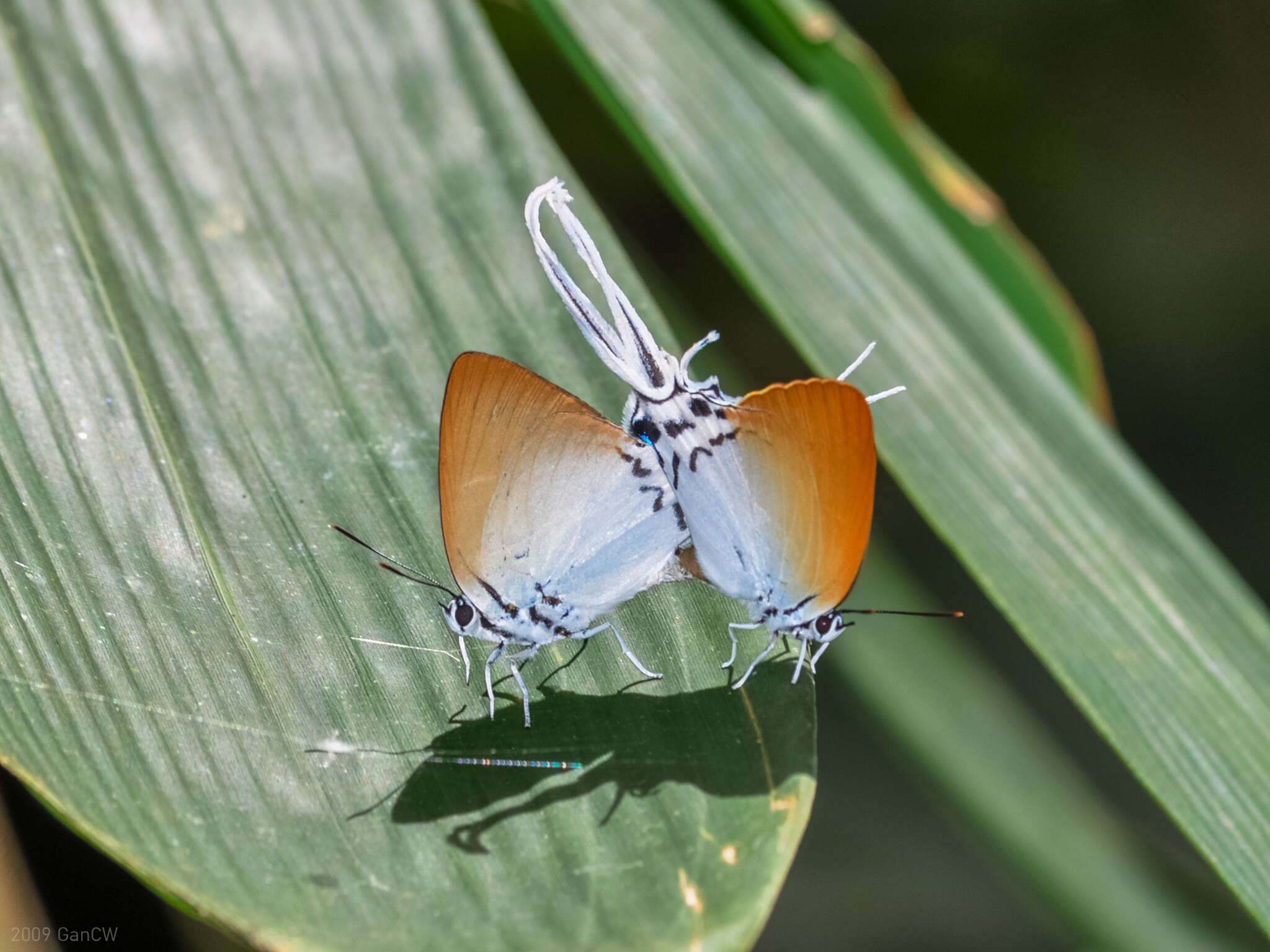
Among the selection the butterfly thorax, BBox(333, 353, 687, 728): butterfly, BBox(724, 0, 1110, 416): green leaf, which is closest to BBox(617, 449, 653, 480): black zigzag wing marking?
BBox(333, 353, 687, 728): butterfly

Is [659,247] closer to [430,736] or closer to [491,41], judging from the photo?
[491,41]

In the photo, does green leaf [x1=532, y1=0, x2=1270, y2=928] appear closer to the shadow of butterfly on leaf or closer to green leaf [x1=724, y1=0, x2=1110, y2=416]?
green leaf [x1=724, y1=0, x2=1110, y2=416]

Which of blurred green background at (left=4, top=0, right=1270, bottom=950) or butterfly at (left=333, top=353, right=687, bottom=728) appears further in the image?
blurred green background at (left=4, top=0, right=1270, bottom=950)

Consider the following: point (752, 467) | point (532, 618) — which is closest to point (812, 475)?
point (752, 467)

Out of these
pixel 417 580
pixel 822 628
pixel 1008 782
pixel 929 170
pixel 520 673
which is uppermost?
pixel 929 170

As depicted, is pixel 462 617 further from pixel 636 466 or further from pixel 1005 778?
pixel 1005 778

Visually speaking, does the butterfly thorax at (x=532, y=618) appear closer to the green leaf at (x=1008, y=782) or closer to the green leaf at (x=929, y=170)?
the green leaf at (x=1008, y=782)

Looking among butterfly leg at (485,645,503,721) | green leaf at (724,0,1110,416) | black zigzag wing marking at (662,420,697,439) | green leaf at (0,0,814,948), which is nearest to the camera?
green leaf at (0,0,814,948)
